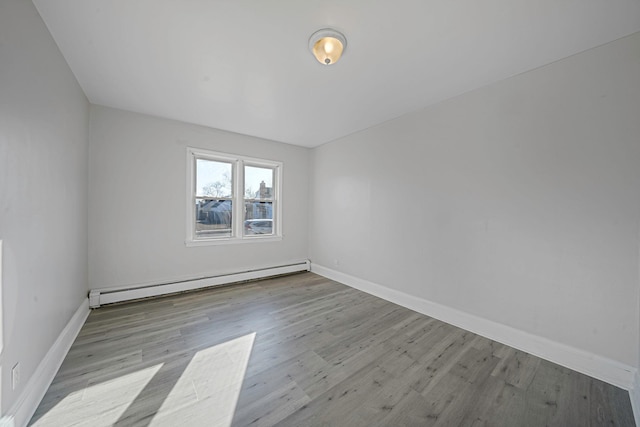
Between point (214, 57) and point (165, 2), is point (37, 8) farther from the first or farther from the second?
point (214, 57)

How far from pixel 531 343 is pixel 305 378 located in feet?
7.04

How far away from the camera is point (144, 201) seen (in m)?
3.41

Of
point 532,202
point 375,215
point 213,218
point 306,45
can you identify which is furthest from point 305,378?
point 213,218

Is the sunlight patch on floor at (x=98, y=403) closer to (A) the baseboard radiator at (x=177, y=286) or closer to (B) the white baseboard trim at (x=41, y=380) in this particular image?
(B) the white baseboard trim at (x=41, y=380)

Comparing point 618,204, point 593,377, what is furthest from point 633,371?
point 618,204

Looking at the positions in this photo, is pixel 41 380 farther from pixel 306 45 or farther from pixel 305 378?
pixel 306 45

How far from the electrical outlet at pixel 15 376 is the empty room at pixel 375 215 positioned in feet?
0.16

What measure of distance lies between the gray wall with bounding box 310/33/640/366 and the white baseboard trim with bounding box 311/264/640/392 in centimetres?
6

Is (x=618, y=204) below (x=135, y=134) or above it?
below

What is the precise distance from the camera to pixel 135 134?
332 cm

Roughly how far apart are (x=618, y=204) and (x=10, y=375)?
14.0 ft

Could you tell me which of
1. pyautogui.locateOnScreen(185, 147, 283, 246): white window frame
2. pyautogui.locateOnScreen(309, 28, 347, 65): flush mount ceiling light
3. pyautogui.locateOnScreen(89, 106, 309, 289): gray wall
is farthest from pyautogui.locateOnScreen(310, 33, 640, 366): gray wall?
pyautogui.locateOnScreen(89, 106, 309, 289): gray wall

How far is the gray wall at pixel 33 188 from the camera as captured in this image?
1.31m

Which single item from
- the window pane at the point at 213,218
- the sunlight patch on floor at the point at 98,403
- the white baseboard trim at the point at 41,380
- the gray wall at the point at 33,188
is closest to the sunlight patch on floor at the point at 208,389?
the sunlight patch on floor at the point at 98,403
